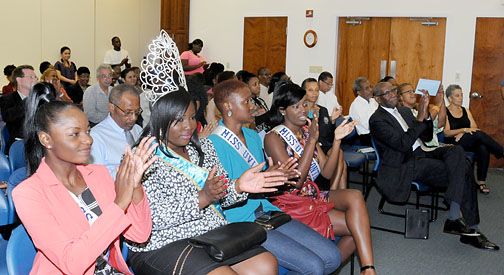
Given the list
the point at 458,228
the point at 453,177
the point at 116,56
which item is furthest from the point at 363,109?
the point at 116,56

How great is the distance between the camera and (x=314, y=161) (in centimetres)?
349

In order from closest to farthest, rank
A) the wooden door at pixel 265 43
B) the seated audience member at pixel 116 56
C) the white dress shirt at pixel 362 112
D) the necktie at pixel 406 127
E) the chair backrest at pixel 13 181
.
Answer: the chair backrest at pixel 13 181 < the necktie at pixel 406 127 < the white dress shirt at pixel 362 112 < the wooden door at pixel 265 43 < the seated audience member at pixel 116 56

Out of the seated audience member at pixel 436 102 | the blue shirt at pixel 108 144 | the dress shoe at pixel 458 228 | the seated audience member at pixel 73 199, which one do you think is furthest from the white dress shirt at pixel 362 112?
the seated audience member at pixel 73 199

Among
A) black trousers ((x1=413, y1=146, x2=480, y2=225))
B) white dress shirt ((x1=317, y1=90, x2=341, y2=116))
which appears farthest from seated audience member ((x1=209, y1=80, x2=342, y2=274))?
white dress shirt ((x1=317, y1=90, x2=341, y2=116))

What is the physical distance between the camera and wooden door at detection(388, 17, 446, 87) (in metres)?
8.88

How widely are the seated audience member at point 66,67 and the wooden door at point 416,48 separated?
237 inches

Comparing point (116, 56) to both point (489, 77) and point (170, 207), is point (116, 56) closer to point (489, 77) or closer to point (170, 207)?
point (489, 77)

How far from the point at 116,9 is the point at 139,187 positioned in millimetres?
9659

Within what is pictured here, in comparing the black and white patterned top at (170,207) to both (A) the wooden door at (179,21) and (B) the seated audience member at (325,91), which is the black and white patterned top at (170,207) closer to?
(B) the seated audience member at (325,91)

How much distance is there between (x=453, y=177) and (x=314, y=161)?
168 cm

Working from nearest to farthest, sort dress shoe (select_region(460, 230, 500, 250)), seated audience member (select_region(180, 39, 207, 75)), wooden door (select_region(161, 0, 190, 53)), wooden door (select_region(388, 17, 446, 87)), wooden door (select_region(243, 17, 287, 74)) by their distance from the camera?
1. dress shoe (select_region(460, 230, 500, 250))
2. wooden door (select_region(388, 17, 446, 87))
3. seated audience member (select_region(180, 39, 207, 75))
4. wooden door (select_region(243, 17, 287, 74))
5. wooden door (select_region(161, 0, 190, 53))

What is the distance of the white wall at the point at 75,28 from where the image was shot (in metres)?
9.23

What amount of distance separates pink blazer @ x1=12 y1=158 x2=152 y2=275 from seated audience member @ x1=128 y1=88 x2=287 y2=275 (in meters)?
0.36

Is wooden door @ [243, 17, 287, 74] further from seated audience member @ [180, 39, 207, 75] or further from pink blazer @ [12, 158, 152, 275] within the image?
pink blazer @ [12, 158, 152, 275]
